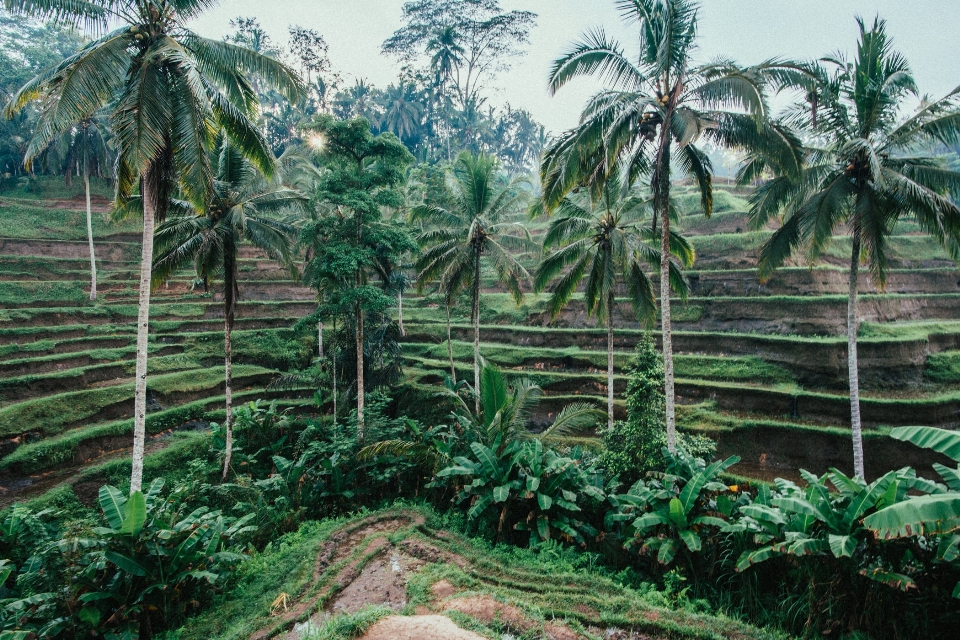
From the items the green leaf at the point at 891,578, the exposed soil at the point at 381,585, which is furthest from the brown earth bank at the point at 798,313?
the green leaf at the point at 891,578

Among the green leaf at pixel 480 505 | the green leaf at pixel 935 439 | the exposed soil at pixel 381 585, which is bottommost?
the exposed soil at pixel 381 585

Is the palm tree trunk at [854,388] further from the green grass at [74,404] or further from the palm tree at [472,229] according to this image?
the green grass at [74,404]

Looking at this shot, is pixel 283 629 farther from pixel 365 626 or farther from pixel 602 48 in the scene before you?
pixel 602 48

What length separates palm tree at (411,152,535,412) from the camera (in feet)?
46.9

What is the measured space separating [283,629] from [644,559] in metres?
5.48

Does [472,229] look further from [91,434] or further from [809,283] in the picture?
[809,283]

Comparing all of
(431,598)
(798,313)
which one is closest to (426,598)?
(431,598)

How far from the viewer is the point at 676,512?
6801 mm

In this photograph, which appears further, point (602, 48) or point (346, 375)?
point (346, 375)

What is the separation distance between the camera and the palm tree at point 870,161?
29.1 feet

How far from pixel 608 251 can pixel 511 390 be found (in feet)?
14.7

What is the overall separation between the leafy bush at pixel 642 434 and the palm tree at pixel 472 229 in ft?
17.1

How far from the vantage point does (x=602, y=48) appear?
8602 mm

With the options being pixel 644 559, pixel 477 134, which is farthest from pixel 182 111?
pixel 477 134
